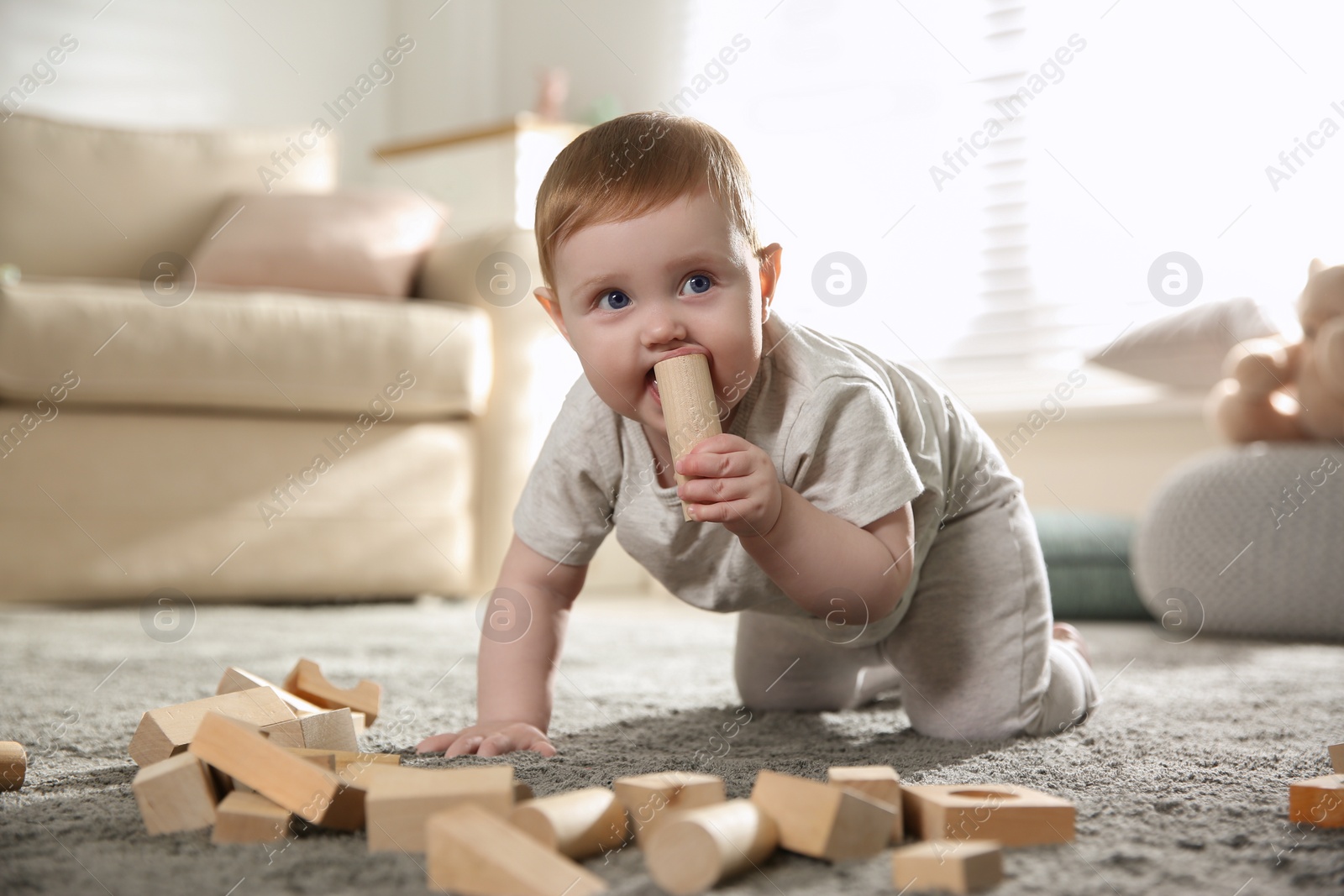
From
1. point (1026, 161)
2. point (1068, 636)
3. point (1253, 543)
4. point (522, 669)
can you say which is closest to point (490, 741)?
point (522, 669)

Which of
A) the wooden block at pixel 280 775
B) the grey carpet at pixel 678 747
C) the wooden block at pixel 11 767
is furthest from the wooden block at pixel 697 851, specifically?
the wooden block at pixel 11 767

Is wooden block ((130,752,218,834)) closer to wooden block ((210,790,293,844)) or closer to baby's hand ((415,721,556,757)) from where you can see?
wooden block ((210,790,293,844))

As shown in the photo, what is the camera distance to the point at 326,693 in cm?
83

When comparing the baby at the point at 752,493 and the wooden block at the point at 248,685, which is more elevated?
the baby at the point at 752,493

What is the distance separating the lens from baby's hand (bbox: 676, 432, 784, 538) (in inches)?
25.3

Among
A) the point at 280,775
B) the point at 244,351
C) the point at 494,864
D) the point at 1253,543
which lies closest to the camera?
the point at 494,864

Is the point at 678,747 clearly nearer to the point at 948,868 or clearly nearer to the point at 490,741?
the point at 490,741

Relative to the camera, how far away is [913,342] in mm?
2543

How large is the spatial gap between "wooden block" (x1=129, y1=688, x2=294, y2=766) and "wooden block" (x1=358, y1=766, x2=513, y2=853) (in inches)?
6.7

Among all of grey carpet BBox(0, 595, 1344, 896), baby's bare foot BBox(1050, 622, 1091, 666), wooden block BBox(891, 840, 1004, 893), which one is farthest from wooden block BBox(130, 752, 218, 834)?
baby's bare foot BBox(1050, 622, 1091, 666)

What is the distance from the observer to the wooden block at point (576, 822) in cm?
48

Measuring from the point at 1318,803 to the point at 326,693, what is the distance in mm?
646

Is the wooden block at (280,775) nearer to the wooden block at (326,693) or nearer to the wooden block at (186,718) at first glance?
the wooden block at (186,718)

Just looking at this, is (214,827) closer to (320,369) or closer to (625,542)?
(625,542)
